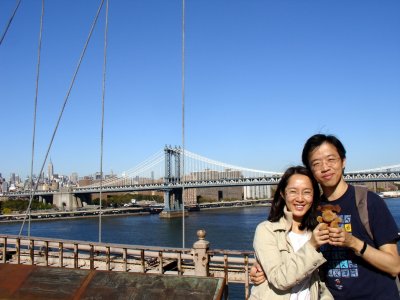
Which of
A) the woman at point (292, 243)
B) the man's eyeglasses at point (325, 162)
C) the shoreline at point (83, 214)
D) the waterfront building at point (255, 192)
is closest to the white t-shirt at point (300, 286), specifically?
the woman at point (292, 243)

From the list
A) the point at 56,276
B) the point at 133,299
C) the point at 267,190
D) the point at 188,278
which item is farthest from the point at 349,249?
the point at 267,190

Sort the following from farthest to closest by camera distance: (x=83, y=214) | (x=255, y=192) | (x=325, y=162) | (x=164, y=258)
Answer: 1. (x=255, y=192)
2. (x=83, y=214)
3. (x=164, y=258)
4. (x=325, y=162)

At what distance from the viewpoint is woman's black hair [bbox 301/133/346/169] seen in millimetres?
1771

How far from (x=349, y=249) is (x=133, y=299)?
1.43 m

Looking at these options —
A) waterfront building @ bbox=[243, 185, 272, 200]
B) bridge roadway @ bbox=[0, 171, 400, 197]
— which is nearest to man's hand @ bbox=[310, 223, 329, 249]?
bridge roadway @ bbox=[0, 171, 400, 197]

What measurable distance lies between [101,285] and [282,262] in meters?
1.46

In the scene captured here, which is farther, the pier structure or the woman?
the pier structure

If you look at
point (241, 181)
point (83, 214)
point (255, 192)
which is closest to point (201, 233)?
point (241, 181)

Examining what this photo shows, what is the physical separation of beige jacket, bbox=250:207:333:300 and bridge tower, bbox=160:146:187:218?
48.1m

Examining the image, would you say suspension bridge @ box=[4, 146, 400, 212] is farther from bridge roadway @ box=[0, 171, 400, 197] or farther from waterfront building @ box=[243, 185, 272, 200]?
waterfront building @ box=[243, 185, 272, 200]

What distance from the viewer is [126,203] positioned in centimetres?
7975

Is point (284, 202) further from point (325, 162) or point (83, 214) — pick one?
point (83, 214)

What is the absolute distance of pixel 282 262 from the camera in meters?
1.61

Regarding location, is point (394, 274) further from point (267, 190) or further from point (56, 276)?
point (267, 190)
